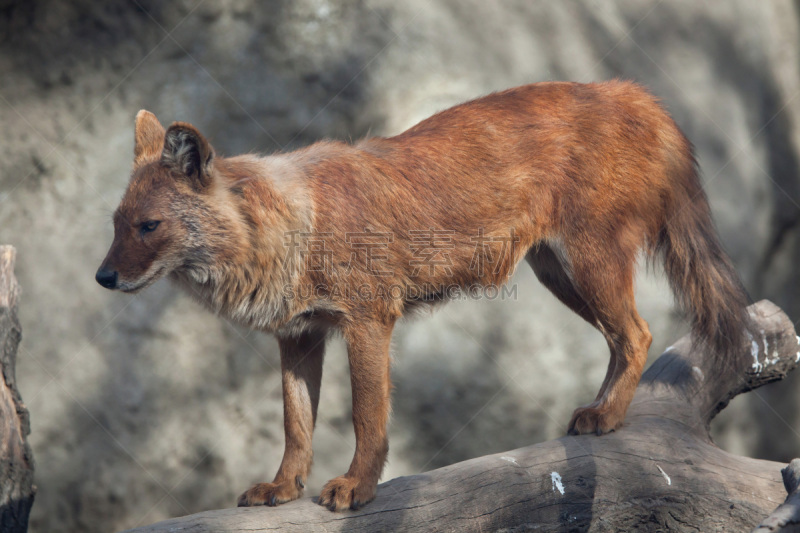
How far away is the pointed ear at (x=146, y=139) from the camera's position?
11.3 ft

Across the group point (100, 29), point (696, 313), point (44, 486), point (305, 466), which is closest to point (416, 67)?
point (100, 29)

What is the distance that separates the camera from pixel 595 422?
374 cm

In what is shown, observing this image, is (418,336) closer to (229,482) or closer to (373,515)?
(229,482)

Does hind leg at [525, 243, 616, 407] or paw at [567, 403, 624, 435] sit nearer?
paw at [567, 403, 624, 435]

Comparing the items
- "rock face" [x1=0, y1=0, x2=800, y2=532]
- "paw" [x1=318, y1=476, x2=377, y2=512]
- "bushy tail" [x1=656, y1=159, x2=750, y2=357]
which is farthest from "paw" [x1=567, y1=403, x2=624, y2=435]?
"rock face" [x1=0, y1=0, x2=800, y2=532]

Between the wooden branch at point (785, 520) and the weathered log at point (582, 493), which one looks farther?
the weathered log at point (582, 493)

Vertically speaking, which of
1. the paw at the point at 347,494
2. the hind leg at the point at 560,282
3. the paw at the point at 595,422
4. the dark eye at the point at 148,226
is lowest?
the paw at the point at 347,494

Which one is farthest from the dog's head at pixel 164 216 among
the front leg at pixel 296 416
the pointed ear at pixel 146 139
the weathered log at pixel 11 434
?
the weathered log at pixel 11 434

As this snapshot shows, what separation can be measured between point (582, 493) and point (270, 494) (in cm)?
139

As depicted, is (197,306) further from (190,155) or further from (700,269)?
(700,269)

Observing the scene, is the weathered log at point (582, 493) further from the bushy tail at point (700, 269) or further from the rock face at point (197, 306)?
the rock face at point (197, 306)

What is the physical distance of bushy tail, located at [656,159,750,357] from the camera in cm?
398

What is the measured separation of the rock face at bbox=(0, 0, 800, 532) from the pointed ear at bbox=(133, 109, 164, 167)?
6.76ft

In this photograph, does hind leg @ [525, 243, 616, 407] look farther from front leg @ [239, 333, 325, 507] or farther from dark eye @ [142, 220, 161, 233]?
dark eye @ [142, 220, 161, 233]
